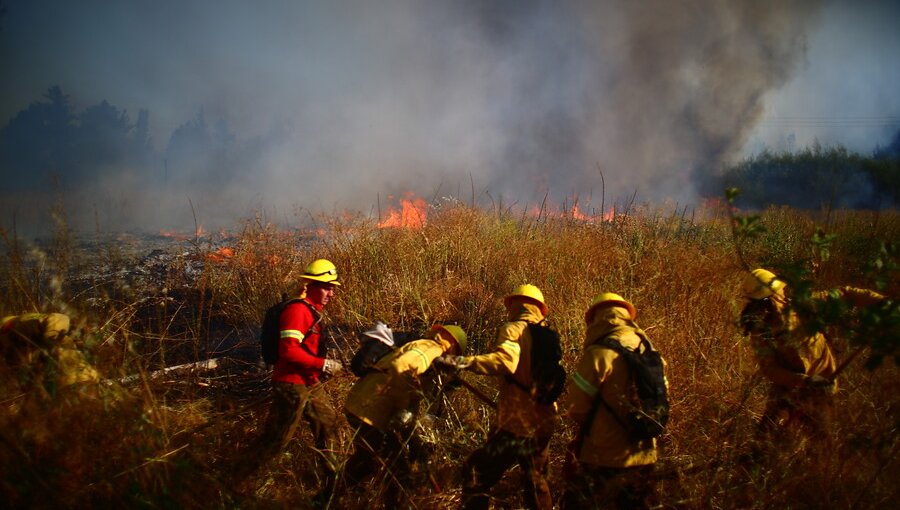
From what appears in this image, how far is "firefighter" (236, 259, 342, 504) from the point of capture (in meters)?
3.36

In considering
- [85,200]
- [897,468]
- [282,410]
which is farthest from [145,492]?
[85,200]

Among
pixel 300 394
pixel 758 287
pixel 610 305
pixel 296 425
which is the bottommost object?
pixel 296 425

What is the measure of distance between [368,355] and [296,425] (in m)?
0.82

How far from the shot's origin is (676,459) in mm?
3193

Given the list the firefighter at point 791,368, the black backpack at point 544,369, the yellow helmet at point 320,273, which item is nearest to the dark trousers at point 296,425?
the yellow helmet at point 320,273

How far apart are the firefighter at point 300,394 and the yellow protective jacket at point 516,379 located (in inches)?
52.0

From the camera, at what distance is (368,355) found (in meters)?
3.33

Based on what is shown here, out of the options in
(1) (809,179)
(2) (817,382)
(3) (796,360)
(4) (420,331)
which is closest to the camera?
(2) (817,382)

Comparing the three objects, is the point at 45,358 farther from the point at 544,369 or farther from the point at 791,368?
the point at 791,368

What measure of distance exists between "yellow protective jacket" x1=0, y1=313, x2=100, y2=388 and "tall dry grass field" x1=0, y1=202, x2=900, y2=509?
129mm

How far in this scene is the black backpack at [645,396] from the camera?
2586mm

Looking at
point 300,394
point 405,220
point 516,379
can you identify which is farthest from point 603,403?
point 405,220

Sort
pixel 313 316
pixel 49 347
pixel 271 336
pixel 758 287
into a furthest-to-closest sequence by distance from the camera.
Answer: pixel 313 316
pixel 271 336
pixel 758 287
pixel 49 347

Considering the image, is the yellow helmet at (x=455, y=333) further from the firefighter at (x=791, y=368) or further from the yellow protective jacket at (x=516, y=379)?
the firefighter at (x=791, y=368)
